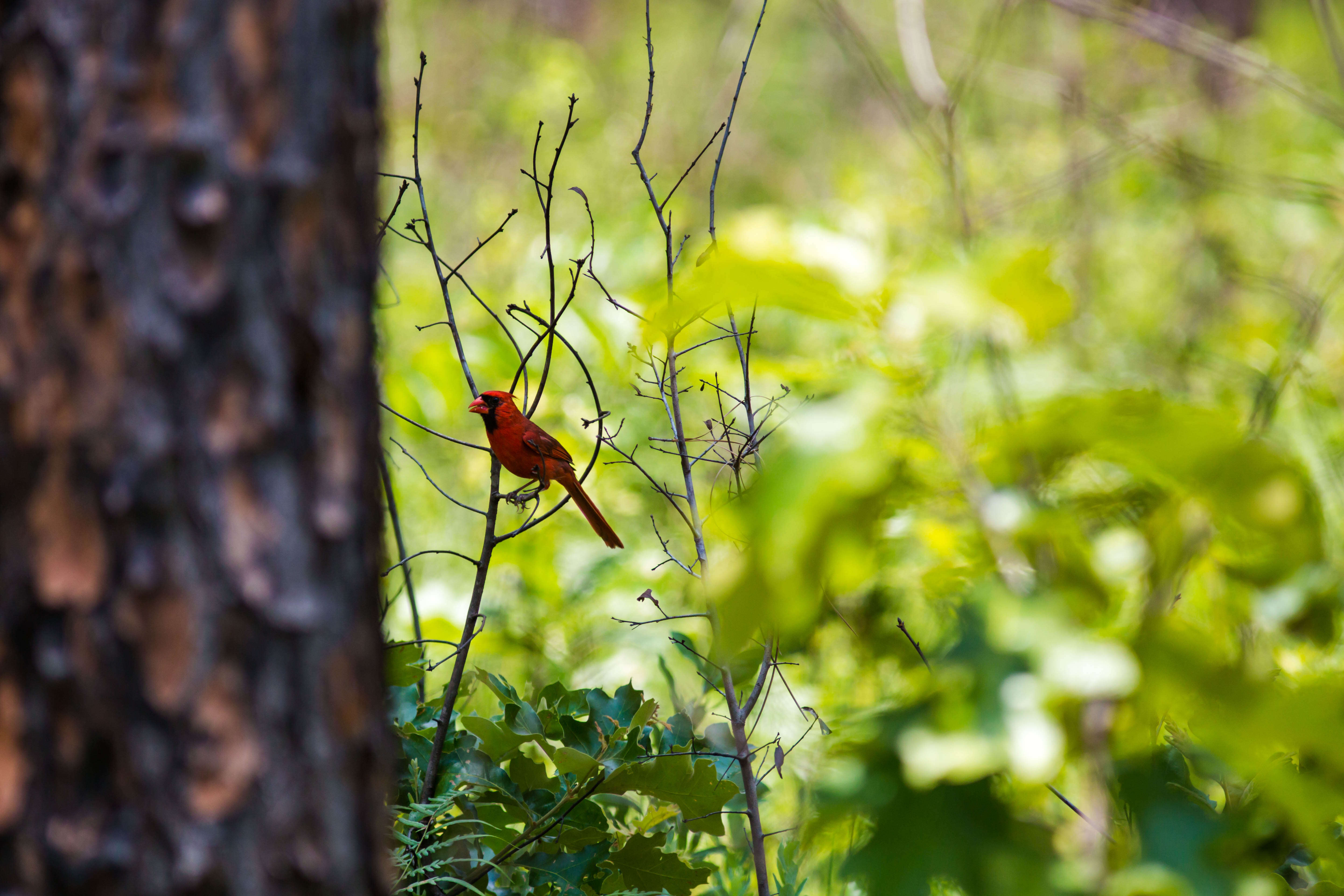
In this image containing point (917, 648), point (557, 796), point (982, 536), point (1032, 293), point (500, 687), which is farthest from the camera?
point (500, 687)

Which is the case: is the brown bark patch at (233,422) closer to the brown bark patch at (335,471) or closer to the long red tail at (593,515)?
the brown bark patch at (335,471)

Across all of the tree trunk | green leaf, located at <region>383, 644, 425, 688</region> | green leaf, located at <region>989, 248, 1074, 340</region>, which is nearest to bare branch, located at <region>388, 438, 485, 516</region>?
green leaf, located at <region>383, 644, 425, 688</region>

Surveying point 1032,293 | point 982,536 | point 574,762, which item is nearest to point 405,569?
point 574,762

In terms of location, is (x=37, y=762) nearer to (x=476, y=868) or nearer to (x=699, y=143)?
(x=476, y=868)

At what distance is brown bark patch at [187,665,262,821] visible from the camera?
70 cm

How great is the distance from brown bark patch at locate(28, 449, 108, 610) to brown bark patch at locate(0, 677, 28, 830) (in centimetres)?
7

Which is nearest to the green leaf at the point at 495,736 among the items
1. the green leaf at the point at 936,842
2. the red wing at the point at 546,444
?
the green leaf at the point at 936,842

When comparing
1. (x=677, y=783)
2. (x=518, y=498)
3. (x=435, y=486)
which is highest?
(x=518, y=498)

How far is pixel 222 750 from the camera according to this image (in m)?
0.71

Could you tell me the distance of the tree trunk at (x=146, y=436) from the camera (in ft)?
2.27

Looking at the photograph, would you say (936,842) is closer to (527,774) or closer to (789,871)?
(527,774)

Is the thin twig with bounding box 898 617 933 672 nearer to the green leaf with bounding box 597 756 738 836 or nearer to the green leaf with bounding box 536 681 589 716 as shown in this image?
the green leaf with bounding box 597 756 738 836

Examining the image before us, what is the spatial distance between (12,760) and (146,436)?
25 centimetres

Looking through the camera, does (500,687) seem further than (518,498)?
No
